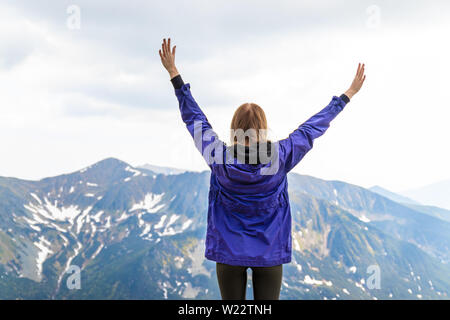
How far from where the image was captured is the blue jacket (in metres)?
3.84

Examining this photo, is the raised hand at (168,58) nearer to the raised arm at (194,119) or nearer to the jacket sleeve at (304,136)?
the raised arm at (194,119)

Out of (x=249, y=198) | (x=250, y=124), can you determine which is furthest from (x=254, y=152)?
(x=249, y=198)

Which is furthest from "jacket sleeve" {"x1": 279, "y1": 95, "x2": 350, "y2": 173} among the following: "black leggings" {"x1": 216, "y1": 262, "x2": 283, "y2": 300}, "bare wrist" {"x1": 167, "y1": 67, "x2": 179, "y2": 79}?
"bare wrist" {"x1": 167, "y1": 67, "x2": 179, "y2": 79}

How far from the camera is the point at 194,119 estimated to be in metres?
4.16

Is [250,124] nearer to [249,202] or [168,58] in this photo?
[249,202]

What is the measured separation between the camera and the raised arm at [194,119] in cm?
399

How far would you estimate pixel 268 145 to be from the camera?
386 centimetres

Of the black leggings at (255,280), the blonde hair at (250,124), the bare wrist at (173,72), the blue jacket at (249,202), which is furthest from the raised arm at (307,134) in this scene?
the bare wrist at (173,72)

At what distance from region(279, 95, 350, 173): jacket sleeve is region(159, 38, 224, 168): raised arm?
654mm

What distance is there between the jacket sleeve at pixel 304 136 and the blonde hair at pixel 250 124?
30 cm

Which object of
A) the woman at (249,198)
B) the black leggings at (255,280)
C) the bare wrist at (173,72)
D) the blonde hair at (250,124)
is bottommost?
the black leggings at (255,280)
